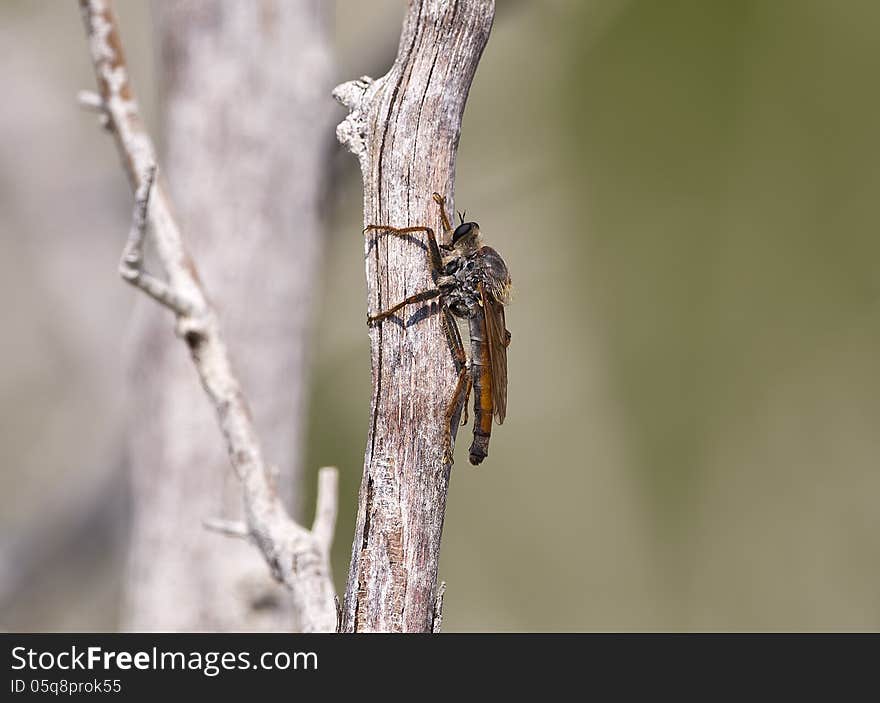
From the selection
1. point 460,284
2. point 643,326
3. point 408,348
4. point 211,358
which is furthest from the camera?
point 643,326

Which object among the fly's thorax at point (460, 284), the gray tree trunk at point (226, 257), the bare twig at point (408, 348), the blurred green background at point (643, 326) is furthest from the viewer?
the blurred green background at point (643, 326)

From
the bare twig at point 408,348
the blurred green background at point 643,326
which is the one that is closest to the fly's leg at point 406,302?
the bare twig at point 408,348

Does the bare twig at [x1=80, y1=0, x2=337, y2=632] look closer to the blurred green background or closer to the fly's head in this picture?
the fly's head

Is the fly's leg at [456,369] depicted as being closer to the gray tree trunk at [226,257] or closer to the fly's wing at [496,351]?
the fly's wing at [496,351]

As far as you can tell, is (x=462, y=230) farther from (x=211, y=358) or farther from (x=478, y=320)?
(x=211, y=358)

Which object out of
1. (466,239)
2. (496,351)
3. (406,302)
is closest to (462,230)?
(466,239)

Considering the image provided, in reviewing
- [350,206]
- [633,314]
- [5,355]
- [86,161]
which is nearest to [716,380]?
[633,314]
